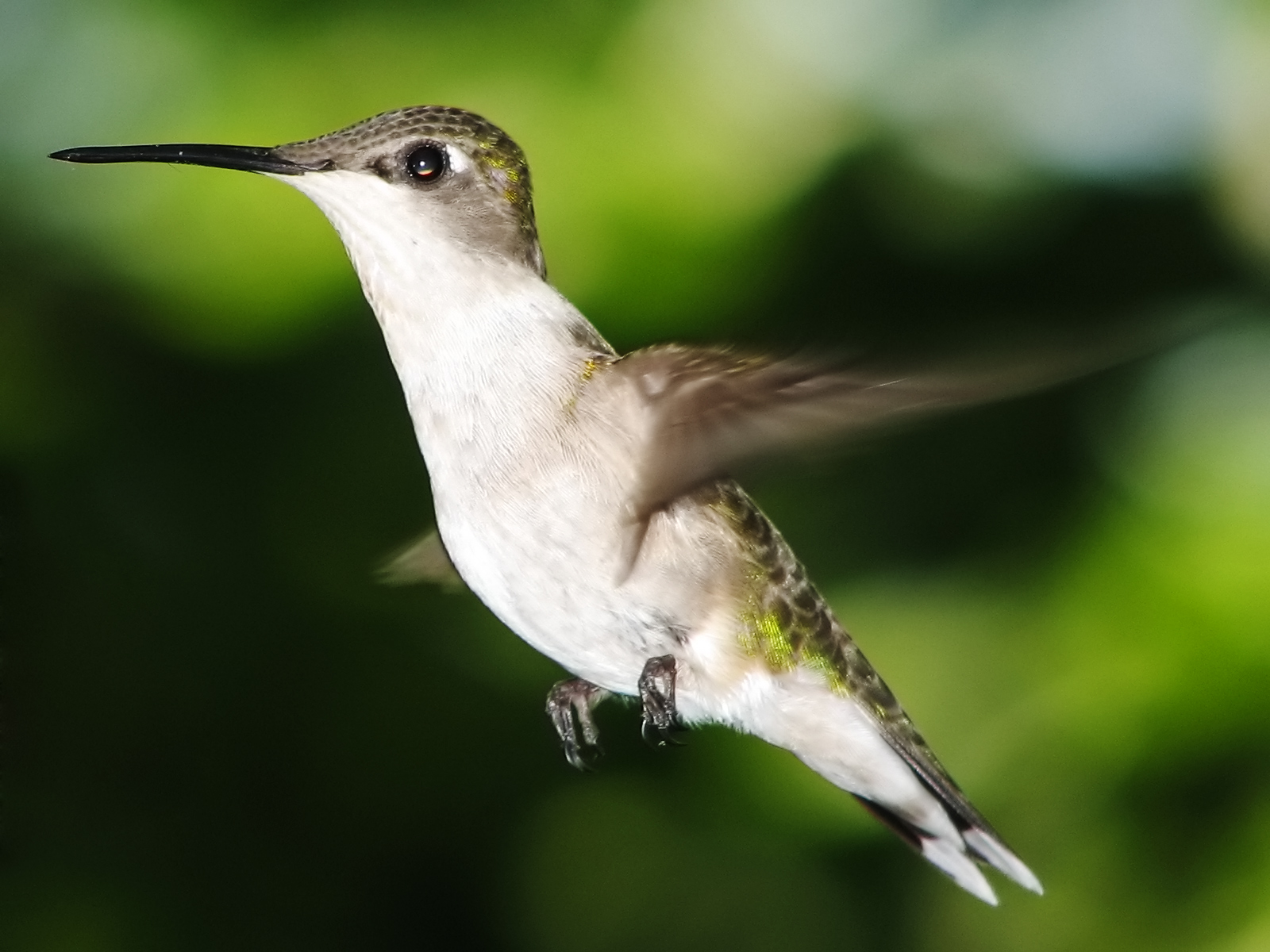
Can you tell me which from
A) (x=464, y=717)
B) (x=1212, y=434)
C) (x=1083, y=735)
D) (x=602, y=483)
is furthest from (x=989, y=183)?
(x=602, y=483)

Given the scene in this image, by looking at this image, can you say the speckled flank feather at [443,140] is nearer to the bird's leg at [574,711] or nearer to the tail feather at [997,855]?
the bird's leg at [574,711]

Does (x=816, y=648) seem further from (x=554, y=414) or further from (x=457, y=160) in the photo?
(x=457, y=160)

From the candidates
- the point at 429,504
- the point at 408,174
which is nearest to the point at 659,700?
the point at 408,174

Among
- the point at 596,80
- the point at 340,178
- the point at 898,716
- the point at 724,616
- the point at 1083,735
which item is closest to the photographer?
the point at 340,178

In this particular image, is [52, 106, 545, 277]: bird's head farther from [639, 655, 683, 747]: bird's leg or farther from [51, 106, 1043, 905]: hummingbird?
→ [639, 655, 683, 747]: bird's leg

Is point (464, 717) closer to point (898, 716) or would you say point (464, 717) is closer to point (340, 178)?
point (898, 716)

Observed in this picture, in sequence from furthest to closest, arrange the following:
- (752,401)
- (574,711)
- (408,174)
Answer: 1. (574,711)
2. (408,174)
3. (752,401)

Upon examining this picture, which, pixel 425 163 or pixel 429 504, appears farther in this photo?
pixel 429 504

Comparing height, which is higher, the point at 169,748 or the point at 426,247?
the point at 426,247
